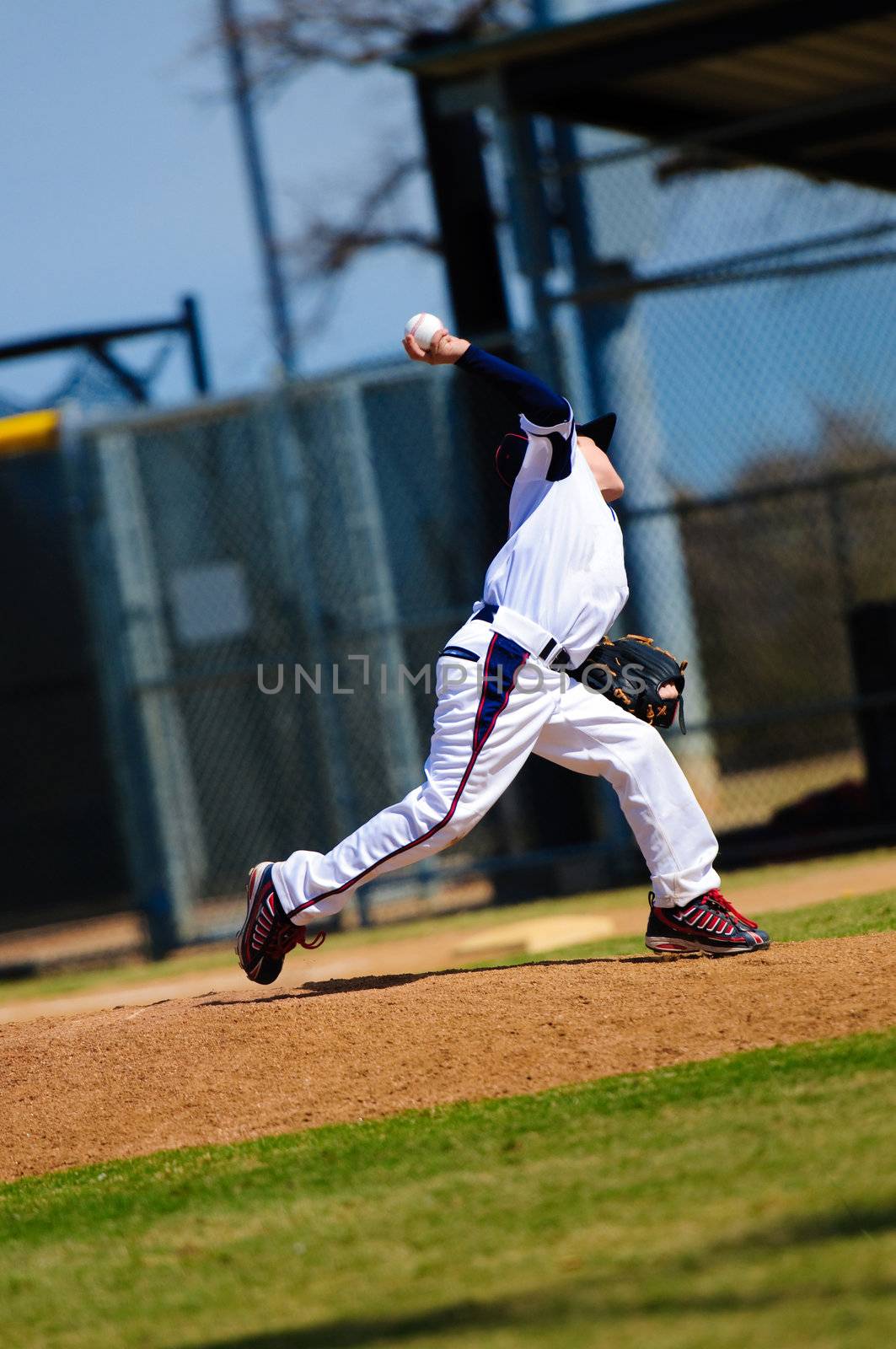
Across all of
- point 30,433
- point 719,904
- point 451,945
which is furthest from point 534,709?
point 30,433

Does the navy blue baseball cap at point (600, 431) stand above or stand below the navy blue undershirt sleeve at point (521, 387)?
below

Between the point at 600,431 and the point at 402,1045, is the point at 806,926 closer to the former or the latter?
the point at 600,431

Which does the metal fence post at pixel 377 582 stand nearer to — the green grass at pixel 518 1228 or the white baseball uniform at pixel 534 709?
the white baseball uniform at pixel 534 709

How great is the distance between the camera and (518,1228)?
3016 millimetres

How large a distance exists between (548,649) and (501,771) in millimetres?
378

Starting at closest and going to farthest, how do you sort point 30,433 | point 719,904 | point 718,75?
point 719,904
point 718,75
point 30,433

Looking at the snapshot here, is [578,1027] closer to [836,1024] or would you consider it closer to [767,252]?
[836,1024]

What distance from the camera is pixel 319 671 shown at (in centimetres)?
1022

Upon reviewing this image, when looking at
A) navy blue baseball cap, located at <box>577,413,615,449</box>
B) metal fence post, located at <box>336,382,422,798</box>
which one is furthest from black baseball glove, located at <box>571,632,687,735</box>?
metal fence post, located at <box>336,382,422,798</box>

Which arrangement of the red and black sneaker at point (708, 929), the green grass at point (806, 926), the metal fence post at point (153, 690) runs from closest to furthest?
the red and black sneaker at point (708, 929), the green grass at point (806, 926), the metal fence post at point (153, 690)

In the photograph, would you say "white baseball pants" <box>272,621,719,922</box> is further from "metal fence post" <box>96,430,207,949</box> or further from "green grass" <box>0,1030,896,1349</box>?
"metal fence post" <box>96,430,207,949</box>

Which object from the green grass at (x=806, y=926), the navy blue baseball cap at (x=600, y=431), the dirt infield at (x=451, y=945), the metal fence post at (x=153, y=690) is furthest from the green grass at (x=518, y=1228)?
the metal fence post at (x=153, y=690)

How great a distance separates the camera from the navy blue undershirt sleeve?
15.6 feet

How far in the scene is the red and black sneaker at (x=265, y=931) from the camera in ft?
16.6
